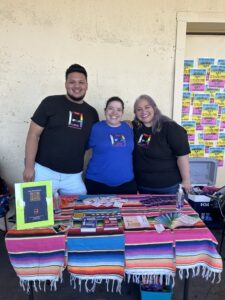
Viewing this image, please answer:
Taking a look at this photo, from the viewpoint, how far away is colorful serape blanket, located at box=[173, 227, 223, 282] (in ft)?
3.98

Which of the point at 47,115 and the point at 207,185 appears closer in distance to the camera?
the point at 47,115

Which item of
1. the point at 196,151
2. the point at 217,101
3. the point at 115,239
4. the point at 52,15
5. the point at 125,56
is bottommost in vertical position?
the point at 115,239

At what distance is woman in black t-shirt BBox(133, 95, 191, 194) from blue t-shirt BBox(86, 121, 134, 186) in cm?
9

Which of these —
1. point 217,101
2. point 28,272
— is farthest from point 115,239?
point 217,101

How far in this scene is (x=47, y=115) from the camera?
1822 mm

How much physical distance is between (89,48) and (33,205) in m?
1.62

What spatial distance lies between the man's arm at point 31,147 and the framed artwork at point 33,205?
0.60 metres

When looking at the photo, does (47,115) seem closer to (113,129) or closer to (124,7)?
(113,129)

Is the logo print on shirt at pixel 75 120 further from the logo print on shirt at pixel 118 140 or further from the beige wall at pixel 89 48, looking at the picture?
the beige wall at pixel 89 48

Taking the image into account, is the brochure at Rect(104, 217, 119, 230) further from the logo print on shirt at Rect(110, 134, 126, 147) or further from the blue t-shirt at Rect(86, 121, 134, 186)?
the logo print on shirt at Rect(110, 134, 126, 147)

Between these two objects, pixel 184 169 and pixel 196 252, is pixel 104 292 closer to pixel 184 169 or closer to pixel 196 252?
pixel 196 252

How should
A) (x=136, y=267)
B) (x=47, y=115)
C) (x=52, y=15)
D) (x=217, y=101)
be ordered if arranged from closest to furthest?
1. (x=136, y=267)
2. (x=47, y=115)
3. (x=52, y=15)
4. (x=217, y=101)

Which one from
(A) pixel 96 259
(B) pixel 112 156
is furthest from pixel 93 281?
(B) pixel 112 156

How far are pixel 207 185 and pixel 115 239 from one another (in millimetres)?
1903
